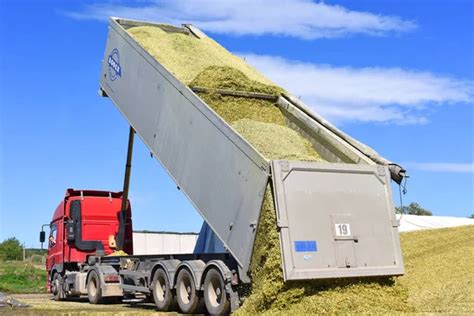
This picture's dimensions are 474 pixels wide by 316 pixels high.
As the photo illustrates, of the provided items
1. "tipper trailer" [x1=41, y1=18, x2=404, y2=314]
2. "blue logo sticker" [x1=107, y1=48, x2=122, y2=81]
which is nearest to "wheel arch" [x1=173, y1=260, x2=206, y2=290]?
"tipper trailer" [x1=41, y1=18, x2=404, y2=314]

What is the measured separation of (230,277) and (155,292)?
83.4 inches

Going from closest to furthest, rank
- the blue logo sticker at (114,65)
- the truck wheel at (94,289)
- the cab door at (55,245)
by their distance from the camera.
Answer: the truck wheel at (94,289), the blue logo sticker at (114,65), the cab door at (55,245)

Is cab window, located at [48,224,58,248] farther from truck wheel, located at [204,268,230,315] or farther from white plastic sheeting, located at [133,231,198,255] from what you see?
white plastic sheeting, located at [133,231,198,255]

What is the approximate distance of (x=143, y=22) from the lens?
43.4 feet

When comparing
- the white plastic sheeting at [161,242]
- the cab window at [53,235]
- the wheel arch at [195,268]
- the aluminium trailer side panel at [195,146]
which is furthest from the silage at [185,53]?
the white plastic sheeting at [161,242]

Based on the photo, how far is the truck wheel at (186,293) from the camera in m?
8.72

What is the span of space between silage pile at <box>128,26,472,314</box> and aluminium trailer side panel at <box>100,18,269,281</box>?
0.25 m

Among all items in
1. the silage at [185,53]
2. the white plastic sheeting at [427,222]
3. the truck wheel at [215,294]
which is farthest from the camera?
the white plastic sheeting at [427,222]

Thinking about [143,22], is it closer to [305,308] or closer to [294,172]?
[294,172]

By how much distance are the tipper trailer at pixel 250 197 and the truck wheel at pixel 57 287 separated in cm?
391

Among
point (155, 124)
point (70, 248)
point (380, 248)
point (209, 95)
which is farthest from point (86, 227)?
point (380, 248)

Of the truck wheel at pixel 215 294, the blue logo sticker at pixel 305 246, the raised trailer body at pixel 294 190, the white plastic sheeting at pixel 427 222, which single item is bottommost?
the truck wheel at pixel 215 294

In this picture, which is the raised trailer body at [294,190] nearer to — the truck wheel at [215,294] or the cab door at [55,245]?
the truck wheel at [215,294]

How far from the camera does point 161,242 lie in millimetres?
25891
